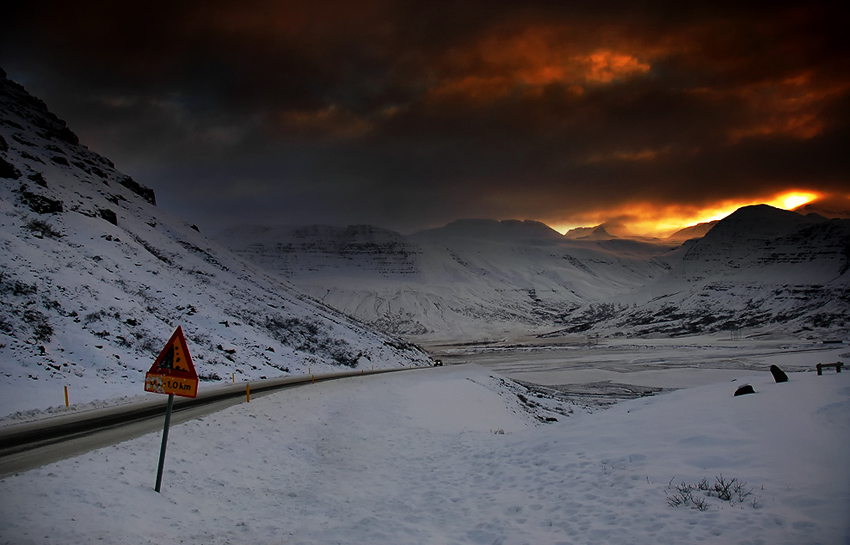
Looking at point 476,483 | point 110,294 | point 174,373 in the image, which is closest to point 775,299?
point 476,483

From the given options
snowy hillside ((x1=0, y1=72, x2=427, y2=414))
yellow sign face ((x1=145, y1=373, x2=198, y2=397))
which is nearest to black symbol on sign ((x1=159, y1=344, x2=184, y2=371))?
yellow sign face ((x1=145, y1=373, x2=198, y2=397))

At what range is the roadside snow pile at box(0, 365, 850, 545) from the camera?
7047 millimetres

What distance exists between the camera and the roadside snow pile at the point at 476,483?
23.1ft

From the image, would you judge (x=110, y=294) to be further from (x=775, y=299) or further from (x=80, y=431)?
(x=775, y=299)

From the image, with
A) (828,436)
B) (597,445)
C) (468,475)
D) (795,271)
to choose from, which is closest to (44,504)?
(468,475)

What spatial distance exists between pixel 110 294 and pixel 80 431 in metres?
25.4

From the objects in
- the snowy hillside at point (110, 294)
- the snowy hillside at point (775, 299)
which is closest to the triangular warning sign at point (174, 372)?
the snowy hillside at point (110, 294)

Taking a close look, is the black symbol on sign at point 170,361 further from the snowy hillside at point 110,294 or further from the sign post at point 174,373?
the snowy hillside at point 110,294

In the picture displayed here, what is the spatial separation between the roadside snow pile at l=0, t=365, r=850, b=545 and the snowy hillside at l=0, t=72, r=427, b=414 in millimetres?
12477

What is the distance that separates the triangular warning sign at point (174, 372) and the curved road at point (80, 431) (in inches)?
142

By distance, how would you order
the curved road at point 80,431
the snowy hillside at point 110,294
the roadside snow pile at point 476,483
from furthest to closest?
the snowy hillside at point 110,294, the curved road at point 80,431, the roadside snow pile at point 476,483

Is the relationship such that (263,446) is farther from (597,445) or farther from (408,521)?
(597,445)

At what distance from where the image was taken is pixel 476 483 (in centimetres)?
1163

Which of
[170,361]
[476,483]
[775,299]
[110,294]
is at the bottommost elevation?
[775,299]
